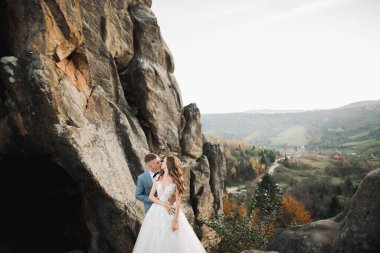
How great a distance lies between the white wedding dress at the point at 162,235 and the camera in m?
7.82

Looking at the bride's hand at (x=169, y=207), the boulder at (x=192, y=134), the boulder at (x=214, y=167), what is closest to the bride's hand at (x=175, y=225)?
the bride's hand at (x=169, y=207)

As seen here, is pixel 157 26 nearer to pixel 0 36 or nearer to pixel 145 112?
pixel 145 112

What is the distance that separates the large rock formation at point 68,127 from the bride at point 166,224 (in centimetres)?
484

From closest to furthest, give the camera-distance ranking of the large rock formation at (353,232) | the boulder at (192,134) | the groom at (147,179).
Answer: the large rock formation at (353,232) < the groom at (147,179) < the boulder at (192,134)

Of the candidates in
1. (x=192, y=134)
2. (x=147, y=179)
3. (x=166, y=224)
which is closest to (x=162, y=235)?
(x=166, y=224)

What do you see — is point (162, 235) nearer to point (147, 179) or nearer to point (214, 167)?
point (147, 179)

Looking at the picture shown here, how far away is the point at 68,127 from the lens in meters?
11.7

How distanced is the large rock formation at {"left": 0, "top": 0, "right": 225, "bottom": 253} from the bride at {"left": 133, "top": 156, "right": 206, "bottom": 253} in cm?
484

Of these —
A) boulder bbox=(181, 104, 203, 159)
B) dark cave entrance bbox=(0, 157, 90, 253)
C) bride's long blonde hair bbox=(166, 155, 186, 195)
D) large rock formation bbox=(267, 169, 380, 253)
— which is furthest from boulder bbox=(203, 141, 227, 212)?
bride's long blonde hair bbox=(166, 155, 186, 195)

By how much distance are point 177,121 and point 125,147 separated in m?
8.73

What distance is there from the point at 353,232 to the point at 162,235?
18.2ft

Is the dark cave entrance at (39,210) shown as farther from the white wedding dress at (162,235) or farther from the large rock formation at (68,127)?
the white wedding dress at (162,235)

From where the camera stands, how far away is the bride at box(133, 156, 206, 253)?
782 cm

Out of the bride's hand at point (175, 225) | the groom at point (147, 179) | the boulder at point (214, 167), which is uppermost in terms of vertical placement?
the groom at point (147, 179)
